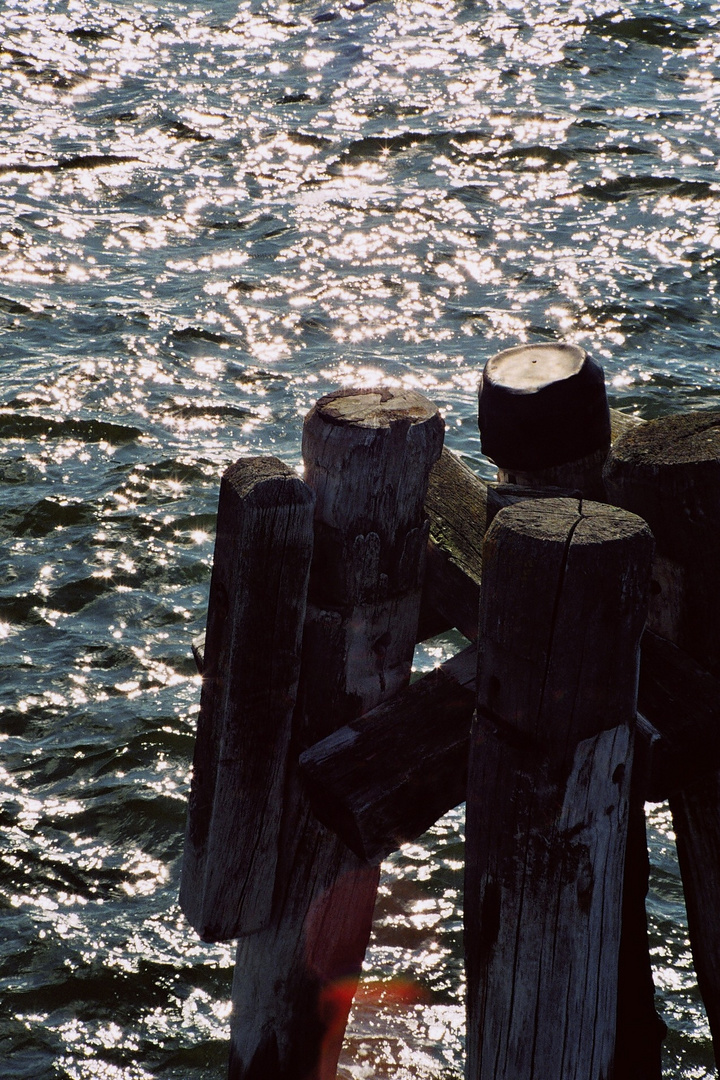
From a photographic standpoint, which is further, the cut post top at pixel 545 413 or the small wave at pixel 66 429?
the small wave at pixel 66 429

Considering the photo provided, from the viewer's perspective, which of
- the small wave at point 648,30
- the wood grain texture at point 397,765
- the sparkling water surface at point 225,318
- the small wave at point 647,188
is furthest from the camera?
the small wave at point 648,30

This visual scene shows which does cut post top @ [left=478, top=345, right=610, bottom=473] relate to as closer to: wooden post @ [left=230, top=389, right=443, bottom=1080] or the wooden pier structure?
the wooden pier structure

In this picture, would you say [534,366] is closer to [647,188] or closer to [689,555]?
[689,555]

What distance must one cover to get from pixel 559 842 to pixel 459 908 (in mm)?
2259

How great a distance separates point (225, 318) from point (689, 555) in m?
6.85

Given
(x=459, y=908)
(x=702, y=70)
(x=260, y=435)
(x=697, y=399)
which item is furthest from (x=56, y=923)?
(x=702, y=70)

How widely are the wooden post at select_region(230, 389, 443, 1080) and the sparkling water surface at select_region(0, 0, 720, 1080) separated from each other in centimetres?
80

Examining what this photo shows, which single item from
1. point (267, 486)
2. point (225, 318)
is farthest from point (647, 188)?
point (267, 486)

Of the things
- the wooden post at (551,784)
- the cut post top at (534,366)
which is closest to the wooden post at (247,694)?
the wooden post at (551,784)

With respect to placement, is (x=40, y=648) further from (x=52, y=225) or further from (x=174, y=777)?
(x=52, y=225)

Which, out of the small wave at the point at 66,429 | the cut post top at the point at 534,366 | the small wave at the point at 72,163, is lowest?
the cut post top at the point at 534,366

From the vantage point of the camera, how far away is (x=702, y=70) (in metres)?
14.8

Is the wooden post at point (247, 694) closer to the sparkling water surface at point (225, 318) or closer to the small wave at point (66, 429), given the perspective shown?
the sparkling water surface at point (225, 318)

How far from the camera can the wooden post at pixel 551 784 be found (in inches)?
79.4
